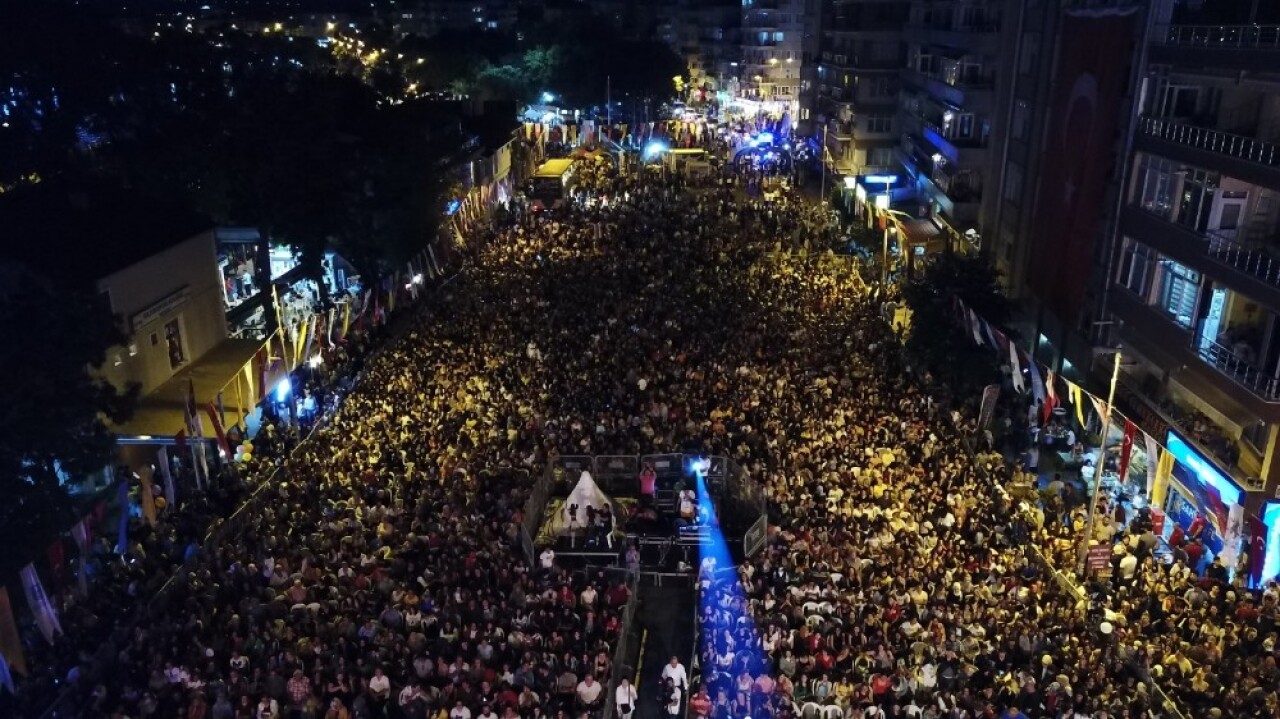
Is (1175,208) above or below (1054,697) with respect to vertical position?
above

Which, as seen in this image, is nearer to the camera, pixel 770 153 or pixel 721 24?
pixel 770 153

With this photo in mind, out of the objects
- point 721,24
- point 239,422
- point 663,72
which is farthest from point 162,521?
point 721,24

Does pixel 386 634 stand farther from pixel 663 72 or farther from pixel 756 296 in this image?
pixel 663 72

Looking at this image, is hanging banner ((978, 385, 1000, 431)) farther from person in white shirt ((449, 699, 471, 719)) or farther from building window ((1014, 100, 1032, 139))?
person in white shirt ((449, 699, 471, 719))

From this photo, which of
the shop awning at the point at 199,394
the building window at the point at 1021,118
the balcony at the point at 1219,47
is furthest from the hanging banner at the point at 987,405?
the shop awning at the point at 199,394

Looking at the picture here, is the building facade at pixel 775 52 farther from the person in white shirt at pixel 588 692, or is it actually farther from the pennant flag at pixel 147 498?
the person in white shirt at pixel 588 692

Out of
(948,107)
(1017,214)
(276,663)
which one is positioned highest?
(948,107)
